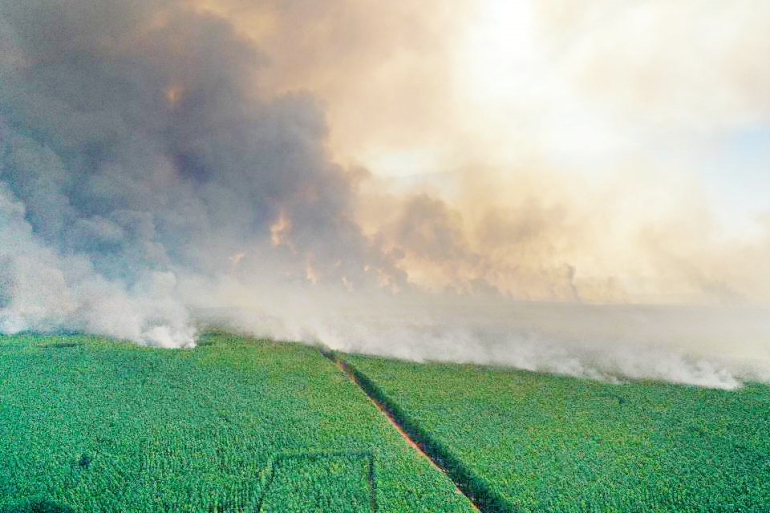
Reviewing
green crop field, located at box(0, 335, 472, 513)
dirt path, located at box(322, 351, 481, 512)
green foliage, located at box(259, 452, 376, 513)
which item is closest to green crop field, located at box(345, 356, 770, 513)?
dirt path, located at box(322, 351, 481, 512)

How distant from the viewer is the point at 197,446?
28.8 metres

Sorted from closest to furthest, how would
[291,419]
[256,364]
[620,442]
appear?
[620,442]
[291,419]
[256,364]

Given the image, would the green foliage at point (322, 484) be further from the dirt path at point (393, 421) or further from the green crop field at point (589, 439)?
the green crop field at point (589, 439)

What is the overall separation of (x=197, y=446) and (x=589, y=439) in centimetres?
2986

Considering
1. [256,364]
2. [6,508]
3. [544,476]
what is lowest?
[6,508]

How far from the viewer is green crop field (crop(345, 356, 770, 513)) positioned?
81.0ft

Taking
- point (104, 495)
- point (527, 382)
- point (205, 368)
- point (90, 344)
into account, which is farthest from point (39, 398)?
point (527, 382)

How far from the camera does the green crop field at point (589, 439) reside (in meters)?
24.7

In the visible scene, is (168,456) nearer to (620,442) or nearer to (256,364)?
(256,364)

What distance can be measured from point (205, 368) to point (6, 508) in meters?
30.9

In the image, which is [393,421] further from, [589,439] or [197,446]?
[197,446]

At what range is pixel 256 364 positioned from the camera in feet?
181

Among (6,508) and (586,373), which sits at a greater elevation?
(586,373)

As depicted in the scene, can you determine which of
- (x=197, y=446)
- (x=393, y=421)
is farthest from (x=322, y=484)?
(x=393, y=421)
